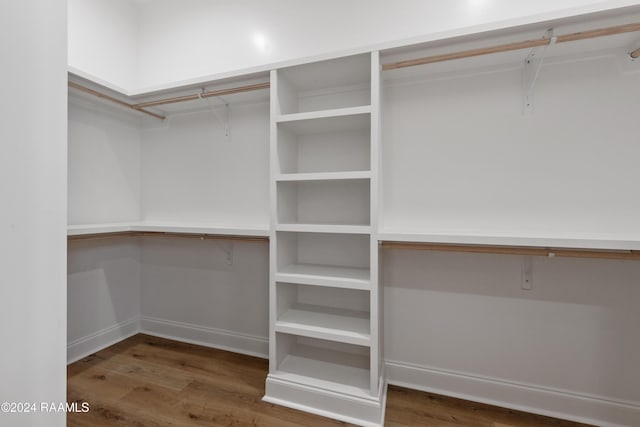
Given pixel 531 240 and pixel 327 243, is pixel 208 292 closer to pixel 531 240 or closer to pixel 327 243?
pixel 327 243

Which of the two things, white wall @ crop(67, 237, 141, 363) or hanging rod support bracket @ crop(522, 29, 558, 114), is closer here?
hanging rod support bracket @ crop(522, 29, 558, 114)

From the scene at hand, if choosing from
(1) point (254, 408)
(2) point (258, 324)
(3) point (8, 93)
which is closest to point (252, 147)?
(2) point (258, 324)

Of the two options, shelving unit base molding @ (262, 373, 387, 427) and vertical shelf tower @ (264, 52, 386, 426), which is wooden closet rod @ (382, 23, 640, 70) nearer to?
vertical shelf tower @ (264, 52, 386, 426)

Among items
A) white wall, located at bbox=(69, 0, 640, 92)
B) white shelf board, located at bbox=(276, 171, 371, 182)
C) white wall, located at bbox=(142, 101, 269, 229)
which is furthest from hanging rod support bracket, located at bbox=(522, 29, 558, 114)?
white wall, located at bbox=(142, 101, 269, 229)

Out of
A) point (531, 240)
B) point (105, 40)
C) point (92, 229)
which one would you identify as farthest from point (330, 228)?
point (105, 40)

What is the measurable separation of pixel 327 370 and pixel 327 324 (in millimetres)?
302

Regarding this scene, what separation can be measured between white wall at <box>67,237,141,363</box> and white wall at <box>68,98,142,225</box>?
0.23 meters

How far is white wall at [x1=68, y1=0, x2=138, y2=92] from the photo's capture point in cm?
205

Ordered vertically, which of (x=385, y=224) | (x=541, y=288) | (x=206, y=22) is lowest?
(x=541, y=288)

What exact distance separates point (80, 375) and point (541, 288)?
2.89 m

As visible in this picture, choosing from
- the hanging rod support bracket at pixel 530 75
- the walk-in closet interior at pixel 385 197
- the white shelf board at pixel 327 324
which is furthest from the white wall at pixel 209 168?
the hanging rod support bracket at pixel 530 75

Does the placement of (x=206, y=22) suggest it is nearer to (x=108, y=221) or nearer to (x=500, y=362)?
(x=108, y=221)

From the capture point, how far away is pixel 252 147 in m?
2.14

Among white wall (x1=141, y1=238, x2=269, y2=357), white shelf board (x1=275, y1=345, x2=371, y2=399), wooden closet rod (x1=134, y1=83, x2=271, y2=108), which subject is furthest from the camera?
white wall (x1=141, y1=238, x2=269, y2=357)
